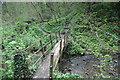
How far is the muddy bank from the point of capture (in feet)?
15.3

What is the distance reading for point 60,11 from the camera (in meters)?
17.0

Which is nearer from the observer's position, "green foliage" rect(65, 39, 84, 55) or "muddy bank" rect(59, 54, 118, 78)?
"muddy bank" rect(59, 54, 118, 78)

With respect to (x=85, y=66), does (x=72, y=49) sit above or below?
above

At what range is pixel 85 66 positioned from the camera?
552 centimetres

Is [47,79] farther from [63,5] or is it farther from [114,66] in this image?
[63,5]

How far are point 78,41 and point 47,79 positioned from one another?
607cm

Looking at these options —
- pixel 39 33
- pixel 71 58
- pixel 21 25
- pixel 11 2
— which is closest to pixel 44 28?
pixel 39 33

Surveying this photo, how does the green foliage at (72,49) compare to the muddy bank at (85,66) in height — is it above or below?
above

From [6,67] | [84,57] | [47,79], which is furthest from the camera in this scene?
[84,57]

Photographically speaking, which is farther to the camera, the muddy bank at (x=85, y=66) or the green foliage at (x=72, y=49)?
the green foliage at (x=72, y=49)

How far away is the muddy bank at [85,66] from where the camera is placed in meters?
4.65

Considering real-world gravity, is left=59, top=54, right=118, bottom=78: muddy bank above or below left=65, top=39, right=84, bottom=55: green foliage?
below

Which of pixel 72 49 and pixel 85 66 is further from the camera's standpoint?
pixel 72 49

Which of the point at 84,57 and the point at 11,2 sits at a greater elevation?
the point at 11,2
